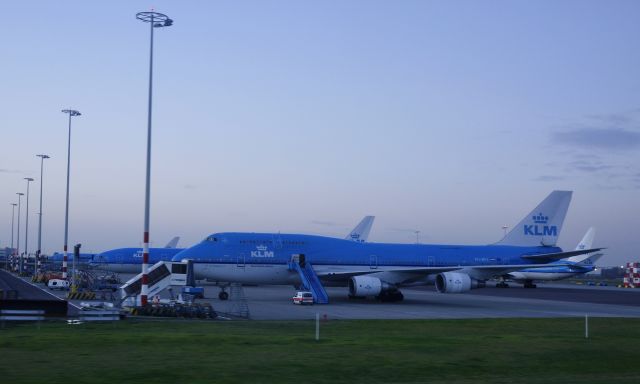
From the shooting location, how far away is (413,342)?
76.7ft

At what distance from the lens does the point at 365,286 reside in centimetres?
4562

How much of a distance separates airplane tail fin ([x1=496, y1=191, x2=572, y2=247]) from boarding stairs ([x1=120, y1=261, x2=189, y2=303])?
27964 mm

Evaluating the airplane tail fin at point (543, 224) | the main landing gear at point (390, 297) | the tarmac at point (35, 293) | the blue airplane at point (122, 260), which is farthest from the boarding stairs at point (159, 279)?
the blue airplane at point (122, 260)

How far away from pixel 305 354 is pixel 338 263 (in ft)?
95.7

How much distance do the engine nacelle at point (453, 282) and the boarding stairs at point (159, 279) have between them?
16624 millimetres

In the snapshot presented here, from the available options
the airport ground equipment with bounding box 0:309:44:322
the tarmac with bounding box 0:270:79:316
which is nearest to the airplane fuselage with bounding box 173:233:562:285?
the tarmac with bounding box 0:270:79:316

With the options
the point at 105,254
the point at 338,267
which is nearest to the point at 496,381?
the point at 338,267

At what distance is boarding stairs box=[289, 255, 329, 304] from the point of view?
144 feet

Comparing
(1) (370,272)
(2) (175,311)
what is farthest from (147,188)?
(1) (370,272)

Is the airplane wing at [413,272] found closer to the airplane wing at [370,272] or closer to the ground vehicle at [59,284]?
the airplane wing at [370,272]

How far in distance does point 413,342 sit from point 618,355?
6181mm

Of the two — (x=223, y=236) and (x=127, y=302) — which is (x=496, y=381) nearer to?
(x=127, y=302)

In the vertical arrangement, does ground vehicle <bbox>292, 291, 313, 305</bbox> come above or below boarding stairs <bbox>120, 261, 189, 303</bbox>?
below

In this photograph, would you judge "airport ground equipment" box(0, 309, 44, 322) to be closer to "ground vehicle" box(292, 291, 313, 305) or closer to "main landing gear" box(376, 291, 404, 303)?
"ground vehicle" box(292, 291, 313, 305)
